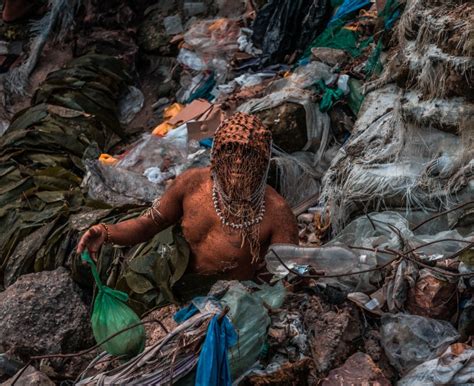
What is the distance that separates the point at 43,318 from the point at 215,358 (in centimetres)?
137

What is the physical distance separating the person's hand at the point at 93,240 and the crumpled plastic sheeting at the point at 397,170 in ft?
5.00

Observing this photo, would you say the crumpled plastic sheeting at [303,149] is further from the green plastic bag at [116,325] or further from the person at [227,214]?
the green plastic bag at [116,325]

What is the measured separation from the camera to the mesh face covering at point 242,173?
11.6ft

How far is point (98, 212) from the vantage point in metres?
4.89

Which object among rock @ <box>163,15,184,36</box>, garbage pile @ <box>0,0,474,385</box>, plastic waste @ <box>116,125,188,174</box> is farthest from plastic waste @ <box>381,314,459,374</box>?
rock @ <box>163,15,184,36</box>

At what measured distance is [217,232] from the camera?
12.4 ft

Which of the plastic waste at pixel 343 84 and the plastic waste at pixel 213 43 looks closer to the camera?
the plastic waste at pixel 343 84

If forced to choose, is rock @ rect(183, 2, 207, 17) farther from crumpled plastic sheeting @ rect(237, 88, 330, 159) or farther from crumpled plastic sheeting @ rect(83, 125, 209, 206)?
crumpled plastic sheeting @ rect(237, 88, 330, 159)

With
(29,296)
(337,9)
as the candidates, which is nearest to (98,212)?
(29,296)

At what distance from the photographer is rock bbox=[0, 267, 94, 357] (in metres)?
3.63

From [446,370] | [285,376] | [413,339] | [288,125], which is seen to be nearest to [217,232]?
[285,376]

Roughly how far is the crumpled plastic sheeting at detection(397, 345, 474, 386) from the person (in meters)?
1.00

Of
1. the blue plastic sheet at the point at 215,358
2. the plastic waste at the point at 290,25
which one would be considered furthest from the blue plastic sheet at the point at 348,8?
the blue plastic sheet at the point at 215,358

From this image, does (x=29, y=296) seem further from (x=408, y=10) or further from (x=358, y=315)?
(x=408, y=10)
